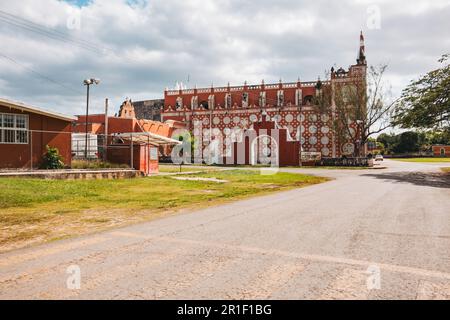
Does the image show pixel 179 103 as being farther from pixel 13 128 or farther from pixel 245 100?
pixel 13 128

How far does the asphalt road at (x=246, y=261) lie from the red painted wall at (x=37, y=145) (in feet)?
50.5

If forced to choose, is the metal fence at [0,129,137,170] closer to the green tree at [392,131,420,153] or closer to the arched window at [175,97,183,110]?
the arched window at [175,97,183,110]

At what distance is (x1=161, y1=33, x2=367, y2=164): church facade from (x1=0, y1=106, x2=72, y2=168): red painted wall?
38.2 meters

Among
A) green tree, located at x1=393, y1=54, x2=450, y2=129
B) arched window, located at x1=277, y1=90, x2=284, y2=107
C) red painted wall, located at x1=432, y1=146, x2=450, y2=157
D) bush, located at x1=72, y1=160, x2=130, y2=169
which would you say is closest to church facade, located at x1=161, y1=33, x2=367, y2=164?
arched window, located at x1=277, y1=90, x2=284, y2=107

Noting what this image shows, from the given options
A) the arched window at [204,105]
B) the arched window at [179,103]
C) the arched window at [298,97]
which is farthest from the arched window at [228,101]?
the arched window at [298,97]

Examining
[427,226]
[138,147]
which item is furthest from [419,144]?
[427,226]

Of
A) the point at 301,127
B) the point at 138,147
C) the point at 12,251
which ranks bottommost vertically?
the point at 12,251

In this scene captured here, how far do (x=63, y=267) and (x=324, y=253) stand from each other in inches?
147

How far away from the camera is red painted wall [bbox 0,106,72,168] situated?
19.7m

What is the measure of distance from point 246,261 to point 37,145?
19834 millimetres

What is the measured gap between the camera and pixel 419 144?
10175 cm
